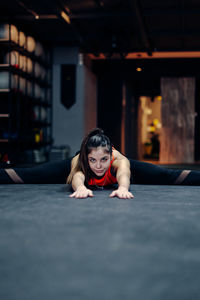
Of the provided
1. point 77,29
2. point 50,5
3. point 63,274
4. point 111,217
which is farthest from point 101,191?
point 77,29

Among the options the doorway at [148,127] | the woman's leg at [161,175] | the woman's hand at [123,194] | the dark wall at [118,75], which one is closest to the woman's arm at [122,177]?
the woman's hand at [123,194]

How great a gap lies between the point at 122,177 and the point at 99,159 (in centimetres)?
20

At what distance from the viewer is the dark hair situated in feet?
6.84

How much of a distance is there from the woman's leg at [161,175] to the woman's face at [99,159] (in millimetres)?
639

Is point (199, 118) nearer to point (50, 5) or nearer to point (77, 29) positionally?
point (77, 29)

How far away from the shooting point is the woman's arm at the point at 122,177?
196cm

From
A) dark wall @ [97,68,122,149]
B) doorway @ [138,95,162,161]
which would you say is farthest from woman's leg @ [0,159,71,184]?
doorway @ [138,95,162,161]

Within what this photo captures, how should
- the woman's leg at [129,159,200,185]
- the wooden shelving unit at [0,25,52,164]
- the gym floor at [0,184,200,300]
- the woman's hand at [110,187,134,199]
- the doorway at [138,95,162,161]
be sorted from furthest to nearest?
the doorway at [138,95,162,161] < the wooden shelving unit at [0,25,52,164] < the woman's leg at [129,159,200,185] < the woman's hand at [110,187,134,199] < the gym floor at [0,184,200,300]

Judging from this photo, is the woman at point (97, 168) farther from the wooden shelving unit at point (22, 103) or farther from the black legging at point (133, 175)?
the wooden shelving unit at point (22, 103)

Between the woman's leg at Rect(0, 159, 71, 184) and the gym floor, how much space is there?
1.03 m

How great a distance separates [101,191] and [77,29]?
504 cm

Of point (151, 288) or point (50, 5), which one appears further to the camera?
point (50, 5)

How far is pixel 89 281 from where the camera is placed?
2.87 feet

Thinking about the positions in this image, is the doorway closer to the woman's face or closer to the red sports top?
the red sports top
